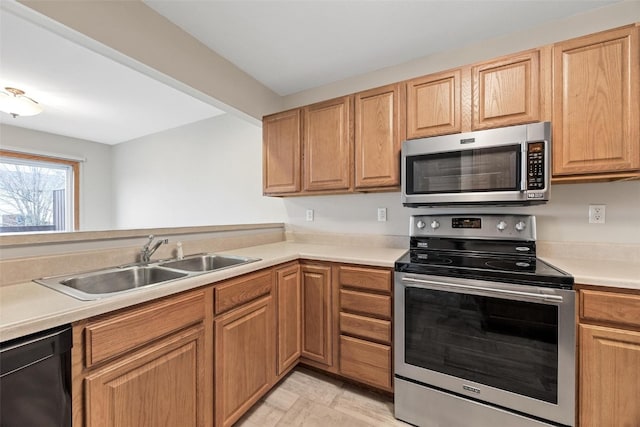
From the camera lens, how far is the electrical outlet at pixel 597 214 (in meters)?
1.61

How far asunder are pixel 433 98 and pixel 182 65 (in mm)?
1702

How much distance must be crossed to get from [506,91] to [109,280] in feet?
7.99

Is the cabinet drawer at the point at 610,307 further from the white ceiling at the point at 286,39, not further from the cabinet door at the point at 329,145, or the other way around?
the white ceiling at the point at 286,39

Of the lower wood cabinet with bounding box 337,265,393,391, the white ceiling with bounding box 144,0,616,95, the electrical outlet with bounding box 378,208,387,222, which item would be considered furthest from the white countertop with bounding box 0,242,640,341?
the white ceiling with bounding box 144,0,616,95

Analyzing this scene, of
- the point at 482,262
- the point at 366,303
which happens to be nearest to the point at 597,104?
the point at 482,262

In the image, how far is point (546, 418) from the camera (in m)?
1.23

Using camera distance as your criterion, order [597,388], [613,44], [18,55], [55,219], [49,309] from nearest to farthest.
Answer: [49,309], [597,388], [613,44], [18,55], [55,219]

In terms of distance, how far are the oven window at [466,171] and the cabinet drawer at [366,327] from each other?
0.88 m

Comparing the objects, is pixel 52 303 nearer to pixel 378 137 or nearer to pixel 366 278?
pixel 366 278

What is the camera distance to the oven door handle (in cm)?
122

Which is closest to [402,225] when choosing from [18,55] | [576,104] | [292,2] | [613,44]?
[576,104]

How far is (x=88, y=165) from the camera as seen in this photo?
177 inches

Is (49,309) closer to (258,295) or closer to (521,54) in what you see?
(258,295)

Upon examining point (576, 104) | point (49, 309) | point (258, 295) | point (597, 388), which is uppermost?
point (576, 104)
